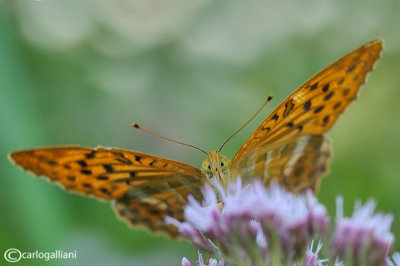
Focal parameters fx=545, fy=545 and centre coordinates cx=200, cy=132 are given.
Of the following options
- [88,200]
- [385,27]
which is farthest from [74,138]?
[385,27]

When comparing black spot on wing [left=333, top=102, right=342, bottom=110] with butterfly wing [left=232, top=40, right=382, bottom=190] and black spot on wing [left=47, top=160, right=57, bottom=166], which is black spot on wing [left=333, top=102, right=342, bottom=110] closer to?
butterfly wing [left=232, top=40, right=382, bottom=190]

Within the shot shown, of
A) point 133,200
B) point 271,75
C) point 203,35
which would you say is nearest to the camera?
point 133,200

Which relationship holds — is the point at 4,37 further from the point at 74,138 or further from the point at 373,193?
the point at 373,193

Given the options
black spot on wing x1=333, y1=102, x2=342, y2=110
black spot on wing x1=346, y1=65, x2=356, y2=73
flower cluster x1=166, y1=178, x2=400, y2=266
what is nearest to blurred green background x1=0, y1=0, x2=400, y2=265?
black spot on wing x1=333, y1=102, x2=342, y2=110

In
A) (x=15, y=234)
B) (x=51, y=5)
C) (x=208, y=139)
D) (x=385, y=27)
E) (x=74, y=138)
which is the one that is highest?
(x=51, y=5)

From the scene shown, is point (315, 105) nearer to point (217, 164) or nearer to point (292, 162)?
point (292, 162)

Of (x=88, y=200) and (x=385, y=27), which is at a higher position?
(x=385, y=27)

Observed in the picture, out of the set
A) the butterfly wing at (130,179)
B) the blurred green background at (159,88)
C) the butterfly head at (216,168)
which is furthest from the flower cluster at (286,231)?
the blurred green background at (159,88)
